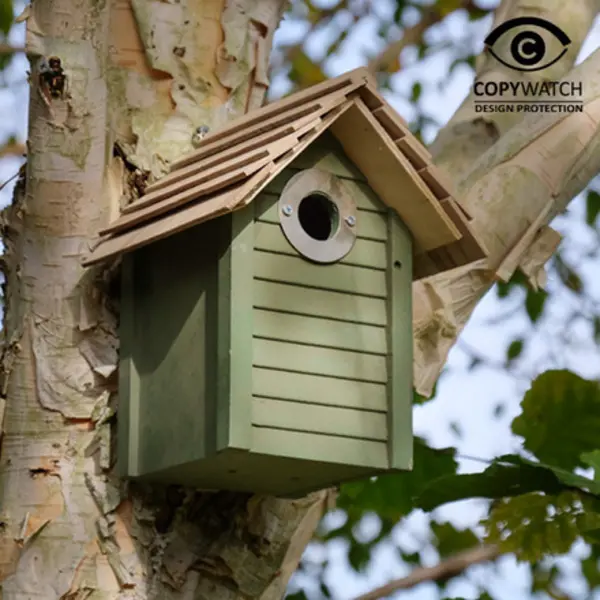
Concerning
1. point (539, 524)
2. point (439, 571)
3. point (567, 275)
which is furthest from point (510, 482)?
point (567, 275)

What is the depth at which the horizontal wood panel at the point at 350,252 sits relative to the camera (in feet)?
7.03

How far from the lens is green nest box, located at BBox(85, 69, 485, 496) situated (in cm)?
207

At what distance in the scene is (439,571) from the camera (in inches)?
137

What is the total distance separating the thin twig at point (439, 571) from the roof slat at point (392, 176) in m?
0.99

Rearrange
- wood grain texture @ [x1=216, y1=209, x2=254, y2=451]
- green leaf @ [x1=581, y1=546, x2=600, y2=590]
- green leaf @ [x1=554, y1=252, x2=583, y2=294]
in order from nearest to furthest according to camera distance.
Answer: wood grain texture @ [x1=216, y1=209, x2=254, y2=451], green leaf @ [x1=581, y1=546, x2=600, y2=590], green leaf @ [x1=554, y1=252, x2=583, y2=294]

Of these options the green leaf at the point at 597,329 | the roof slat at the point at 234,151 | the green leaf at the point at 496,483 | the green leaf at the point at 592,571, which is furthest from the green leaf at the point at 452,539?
the green leaf at the point at 496,483

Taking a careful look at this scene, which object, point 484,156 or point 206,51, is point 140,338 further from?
point 484,156

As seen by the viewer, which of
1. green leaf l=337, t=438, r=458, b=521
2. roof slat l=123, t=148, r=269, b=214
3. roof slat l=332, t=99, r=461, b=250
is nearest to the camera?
roof slat l=123, t=148, r=269, b=214

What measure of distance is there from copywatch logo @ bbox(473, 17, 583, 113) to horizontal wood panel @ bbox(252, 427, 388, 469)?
998mm

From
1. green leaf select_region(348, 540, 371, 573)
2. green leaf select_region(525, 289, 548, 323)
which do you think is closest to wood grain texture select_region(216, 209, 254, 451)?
green leaf select_region(348, 540, 371, 573)

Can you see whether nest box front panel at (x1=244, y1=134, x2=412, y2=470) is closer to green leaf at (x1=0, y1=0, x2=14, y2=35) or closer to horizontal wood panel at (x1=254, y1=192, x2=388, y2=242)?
horizontal wood panel at (x1=254, y1=192, x2=388, y2=242)

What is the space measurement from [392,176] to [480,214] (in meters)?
0.35

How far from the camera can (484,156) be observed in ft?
8.75

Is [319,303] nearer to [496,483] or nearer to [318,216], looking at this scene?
[318,216]
